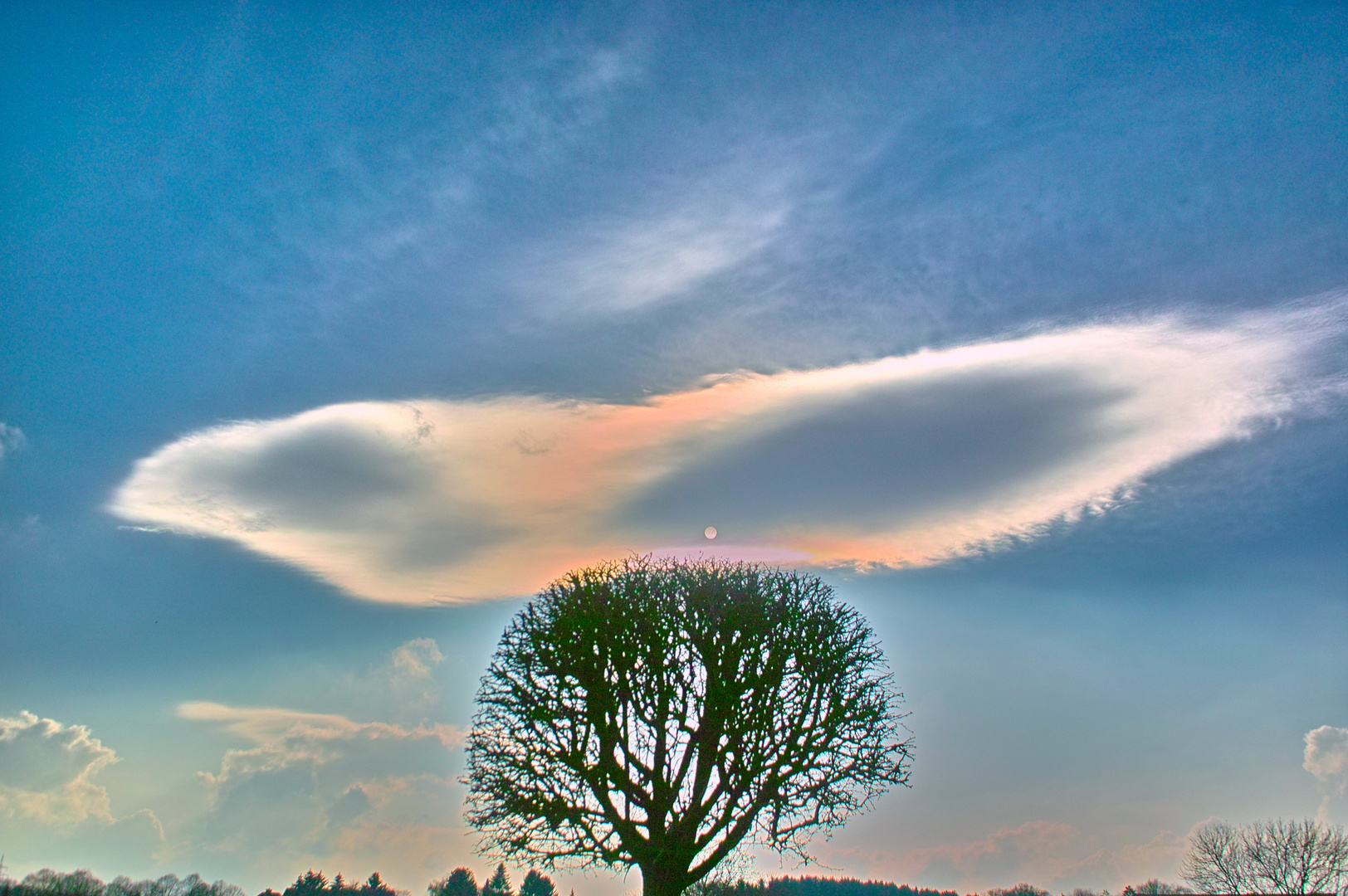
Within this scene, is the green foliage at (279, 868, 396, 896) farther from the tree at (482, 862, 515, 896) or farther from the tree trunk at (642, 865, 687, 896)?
the tree trunk at (642, 865, 687, 896)

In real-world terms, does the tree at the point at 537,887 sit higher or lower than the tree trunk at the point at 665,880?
lower

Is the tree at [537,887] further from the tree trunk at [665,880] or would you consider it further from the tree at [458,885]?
the tree trunk at [665,880]

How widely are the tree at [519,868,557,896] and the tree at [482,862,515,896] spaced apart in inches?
458

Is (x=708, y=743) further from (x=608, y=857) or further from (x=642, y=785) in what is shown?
(x=608, y=857)

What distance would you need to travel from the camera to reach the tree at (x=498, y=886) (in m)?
79.6

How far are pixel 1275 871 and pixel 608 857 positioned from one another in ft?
179

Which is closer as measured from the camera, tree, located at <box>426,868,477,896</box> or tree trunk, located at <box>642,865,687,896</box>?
tree trunk, located at <box>642,865,687,896</box>

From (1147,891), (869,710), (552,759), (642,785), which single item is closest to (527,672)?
(552,759)

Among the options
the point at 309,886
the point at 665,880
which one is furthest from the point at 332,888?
the point at 665,880

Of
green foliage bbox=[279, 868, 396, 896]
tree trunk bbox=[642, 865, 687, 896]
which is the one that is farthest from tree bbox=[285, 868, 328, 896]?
A: tree trunk bbox=[642, 865, 687, 896]

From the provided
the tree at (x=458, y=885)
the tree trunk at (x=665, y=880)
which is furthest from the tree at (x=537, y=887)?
the tree trunk at (x=665, y=880)

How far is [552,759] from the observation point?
2289 centimetres

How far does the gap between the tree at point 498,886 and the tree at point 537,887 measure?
11.6 meters

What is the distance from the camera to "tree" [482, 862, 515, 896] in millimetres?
79625
